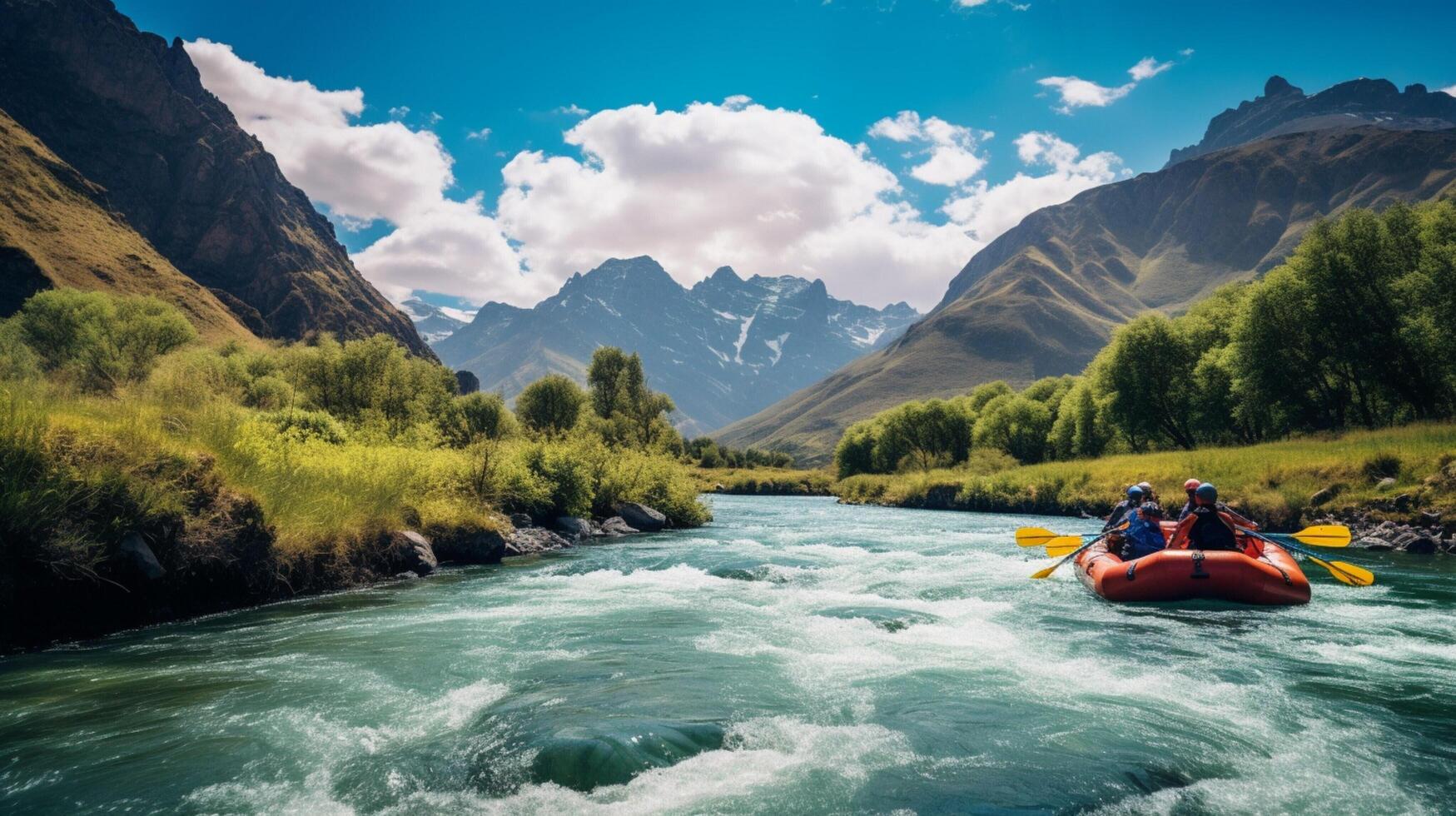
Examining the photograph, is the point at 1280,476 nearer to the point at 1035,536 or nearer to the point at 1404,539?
the point at 1404,539

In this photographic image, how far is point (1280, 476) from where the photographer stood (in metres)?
27.3

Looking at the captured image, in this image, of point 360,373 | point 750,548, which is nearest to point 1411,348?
point 750,548

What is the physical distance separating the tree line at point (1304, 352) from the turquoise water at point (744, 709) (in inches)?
1059

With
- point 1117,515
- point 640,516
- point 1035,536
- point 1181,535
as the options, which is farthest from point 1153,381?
point 1181,535

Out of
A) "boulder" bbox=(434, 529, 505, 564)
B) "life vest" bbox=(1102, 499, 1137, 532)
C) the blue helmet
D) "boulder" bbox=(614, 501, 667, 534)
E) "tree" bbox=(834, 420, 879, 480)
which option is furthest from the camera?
"tree" bbox=(834, 420, 879, 480)

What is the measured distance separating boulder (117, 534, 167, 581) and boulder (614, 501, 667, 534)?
20.9 metres

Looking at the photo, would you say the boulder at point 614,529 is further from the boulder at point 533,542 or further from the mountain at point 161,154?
the mountain at point 161,154

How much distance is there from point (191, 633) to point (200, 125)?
212m

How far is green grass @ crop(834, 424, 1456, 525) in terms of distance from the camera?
894 inches

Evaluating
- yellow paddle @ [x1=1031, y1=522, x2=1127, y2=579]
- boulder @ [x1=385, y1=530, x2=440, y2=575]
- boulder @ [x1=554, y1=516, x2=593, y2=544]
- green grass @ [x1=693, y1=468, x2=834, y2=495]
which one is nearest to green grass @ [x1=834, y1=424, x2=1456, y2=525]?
yellow paddle @ [x1=1031, y1=522, x2=1127, y2=579]

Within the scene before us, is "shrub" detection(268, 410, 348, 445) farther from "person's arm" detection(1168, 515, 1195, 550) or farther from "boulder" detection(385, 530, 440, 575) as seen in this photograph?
"person's arm" detection(1168, 515, 1195, 550)

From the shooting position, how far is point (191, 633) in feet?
34.0

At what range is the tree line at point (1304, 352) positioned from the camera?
31.8 meters

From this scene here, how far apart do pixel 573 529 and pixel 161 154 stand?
188964mm
